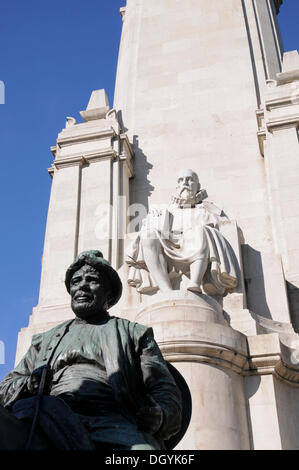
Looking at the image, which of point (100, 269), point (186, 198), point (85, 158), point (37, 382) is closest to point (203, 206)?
point (186, 198)

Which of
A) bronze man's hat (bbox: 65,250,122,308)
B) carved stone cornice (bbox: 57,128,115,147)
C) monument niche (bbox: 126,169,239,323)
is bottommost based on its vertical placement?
bronze man's hat (bbox: 65,250,122,308)

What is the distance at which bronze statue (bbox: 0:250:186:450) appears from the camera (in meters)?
3.56

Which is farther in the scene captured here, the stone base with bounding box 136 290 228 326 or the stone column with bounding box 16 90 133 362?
the stone column with bounding box 16 90 133 362

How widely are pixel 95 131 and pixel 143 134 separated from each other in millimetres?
1360

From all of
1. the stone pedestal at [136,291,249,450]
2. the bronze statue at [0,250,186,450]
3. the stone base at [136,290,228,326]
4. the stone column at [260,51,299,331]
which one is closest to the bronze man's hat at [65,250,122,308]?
the bronze statue at [0,250,186,450]

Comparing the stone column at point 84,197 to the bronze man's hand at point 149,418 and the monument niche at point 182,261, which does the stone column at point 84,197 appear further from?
the bronze man's hand at point 149,418

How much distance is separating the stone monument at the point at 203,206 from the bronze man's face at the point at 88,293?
3.37 m

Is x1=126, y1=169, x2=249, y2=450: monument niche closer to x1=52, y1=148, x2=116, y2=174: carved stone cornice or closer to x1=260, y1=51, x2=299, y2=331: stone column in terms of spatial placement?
x1=260, y1=51, x2=299, y2=331: stone column

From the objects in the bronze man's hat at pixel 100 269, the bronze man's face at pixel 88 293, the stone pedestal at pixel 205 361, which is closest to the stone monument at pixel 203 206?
the stone pedestal at pixel 205 361

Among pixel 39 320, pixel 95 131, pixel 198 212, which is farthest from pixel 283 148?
pixel 39 320

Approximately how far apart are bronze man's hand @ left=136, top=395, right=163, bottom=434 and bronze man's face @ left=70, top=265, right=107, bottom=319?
1.06 m

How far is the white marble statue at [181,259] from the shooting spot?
9562 mm

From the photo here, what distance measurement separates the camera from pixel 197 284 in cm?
915

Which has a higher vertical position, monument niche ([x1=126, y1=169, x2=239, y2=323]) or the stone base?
monument niche ([x1=126, y1=169, x2=239, y2=323])
